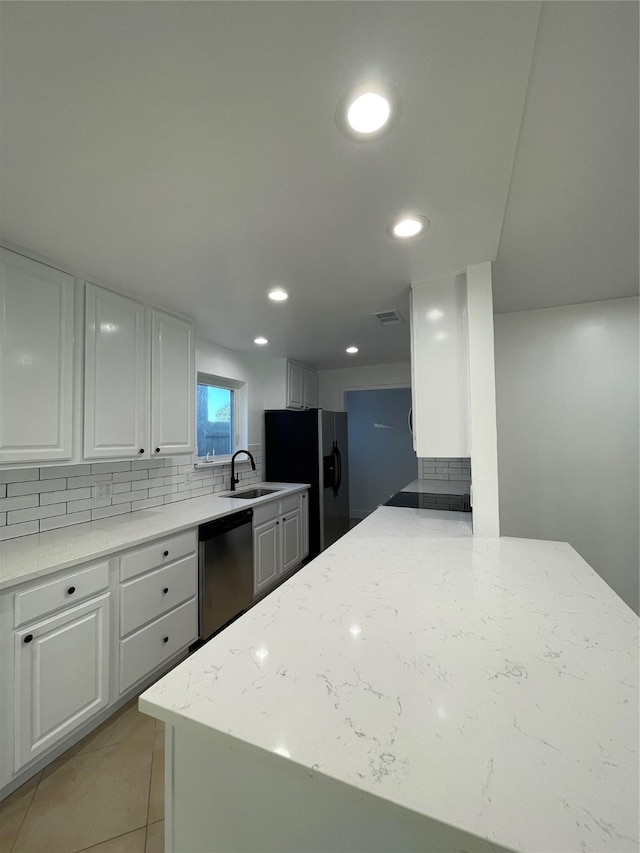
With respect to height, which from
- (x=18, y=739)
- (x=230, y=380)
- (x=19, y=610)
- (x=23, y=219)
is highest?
(x=23, y=219)

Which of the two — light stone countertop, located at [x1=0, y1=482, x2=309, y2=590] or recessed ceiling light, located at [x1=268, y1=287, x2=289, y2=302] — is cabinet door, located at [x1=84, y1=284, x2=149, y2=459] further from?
recessed ceiling light, located at [x1=268, y1=287, x2=289, y2=302]

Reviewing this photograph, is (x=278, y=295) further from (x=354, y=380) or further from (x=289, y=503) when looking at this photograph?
(x=354, y=380)

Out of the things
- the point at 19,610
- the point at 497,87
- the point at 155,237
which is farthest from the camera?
the point at 155,237

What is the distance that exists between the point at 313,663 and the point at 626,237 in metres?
2.24

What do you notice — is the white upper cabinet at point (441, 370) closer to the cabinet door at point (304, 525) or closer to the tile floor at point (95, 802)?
the tile floor at point (95, 802)

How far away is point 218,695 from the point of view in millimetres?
657

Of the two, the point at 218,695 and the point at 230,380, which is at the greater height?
the point at 230,380

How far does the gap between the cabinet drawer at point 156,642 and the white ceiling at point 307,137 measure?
193 centimetres

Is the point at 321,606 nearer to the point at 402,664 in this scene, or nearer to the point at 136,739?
the point at 402,664

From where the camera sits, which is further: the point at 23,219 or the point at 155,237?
the point at 155,237

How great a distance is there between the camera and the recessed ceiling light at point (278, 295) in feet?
6.76

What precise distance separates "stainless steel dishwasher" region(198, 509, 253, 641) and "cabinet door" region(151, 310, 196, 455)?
626mm

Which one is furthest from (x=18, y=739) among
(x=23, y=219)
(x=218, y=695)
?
(x=23, y=219)

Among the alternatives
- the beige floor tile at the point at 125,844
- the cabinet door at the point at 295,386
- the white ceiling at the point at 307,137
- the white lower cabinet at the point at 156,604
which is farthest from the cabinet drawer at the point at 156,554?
the cabinet door at the point at 295,386
